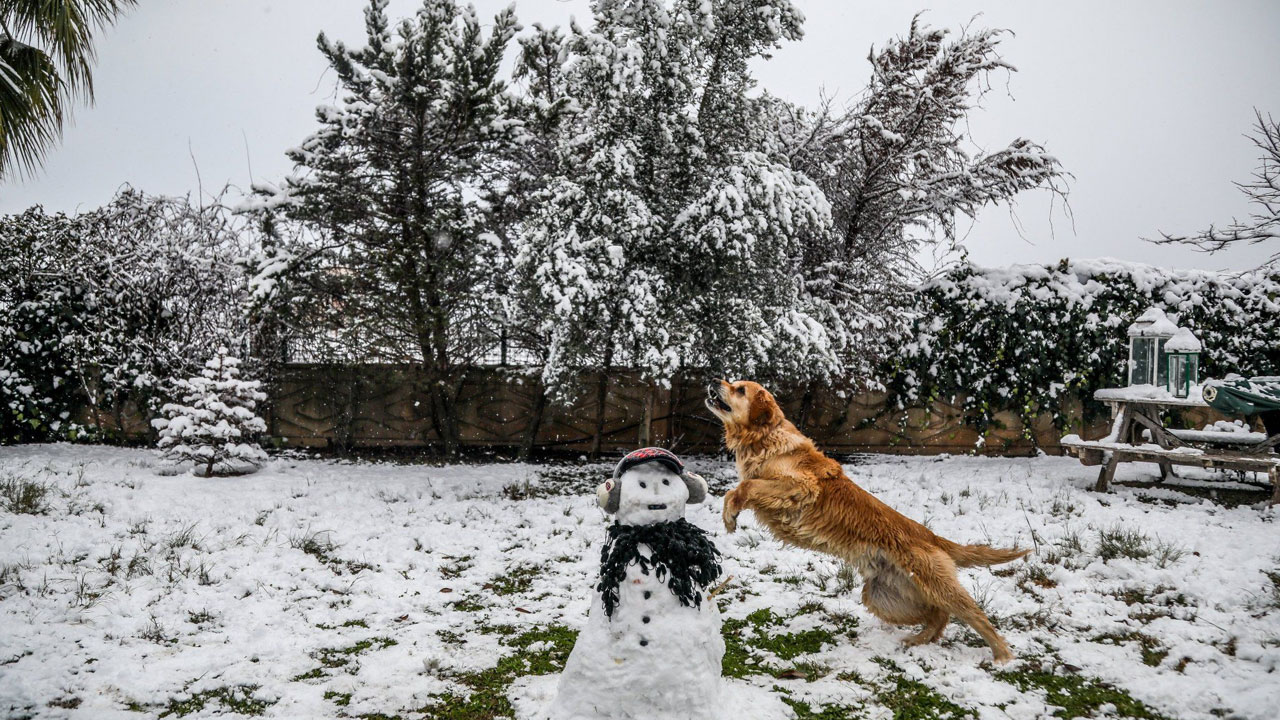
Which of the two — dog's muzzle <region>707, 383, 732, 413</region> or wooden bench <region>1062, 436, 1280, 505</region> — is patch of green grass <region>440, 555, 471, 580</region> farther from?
wooden bench <region>1062, 436, 1280, 505</region>

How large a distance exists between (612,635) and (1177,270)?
920cm

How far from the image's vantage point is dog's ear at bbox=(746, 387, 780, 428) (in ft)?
12.0

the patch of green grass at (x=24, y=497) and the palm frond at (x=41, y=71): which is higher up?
the palm frond at (x=41, y=71)

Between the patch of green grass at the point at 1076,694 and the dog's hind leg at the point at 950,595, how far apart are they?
13 cm

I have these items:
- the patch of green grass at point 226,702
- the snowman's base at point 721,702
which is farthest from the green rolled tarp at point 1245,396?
the patch of green grass at point 226,702

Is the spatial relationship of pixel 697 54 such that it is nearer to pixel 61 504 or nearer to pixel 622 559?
pixel 622 559

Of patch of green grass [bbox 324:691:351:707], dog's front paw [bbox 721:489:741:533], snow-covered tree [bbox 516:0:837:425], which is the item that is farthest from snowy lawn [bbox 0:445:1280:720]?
snow-covered tree [bbox 516:0:837:425]

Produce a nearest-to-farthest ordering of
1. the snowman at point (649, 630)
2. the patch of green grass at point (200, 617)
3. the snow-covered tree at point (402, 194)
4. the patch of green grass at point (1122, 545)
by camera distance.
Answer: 1. the snowman at point (649, 630)
2. the patch of green grass at point (200, 617)
3. the patch of green grass at point (1122, 545)
4. the snow-covered tree at point (402, 194)

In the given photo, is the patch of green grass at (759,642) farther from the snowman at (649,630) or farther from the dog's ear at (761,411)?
the dog's ear at (761,411)

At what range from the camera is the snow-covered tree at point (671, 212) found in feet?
21.7

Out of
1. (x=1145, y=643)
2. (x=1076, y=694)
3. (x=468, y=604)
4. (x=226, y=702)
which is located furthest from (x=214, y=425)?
(x=1145, y=643)

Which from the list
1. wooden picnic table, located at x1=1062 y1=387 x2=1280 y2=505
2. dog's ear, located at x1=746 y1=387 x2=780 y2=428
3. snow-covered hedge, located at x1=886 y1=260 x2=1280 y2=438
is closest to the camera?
dog's ear, located at x1=746 y1=387 x2=780 y2=428

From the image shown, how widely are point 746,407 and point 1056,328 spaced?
21.8ft

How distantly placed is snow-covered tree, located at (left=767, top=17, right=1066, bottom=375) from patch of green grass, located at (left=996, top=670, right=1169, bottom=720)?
4955 millimetres
